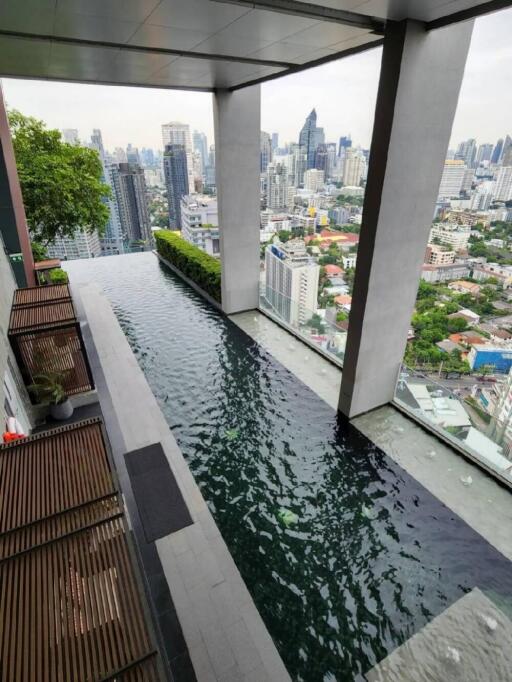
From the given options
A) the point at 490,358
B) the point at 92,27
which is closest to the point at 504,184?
the point at 490,358

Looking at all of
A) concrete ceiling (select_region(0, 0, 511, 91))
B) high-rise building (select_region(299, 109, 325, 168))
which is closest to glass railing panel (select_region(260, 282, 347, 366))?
concrete ceiling (select_region(0, 0, 511, 91))

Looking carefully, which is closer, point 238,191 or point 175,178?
A: point 238,191

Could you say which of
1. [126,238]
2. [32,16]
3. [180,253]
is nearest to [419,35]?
[32,16]

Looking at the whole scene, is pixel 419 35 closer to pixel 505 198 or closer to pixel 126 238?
pixel 505 198

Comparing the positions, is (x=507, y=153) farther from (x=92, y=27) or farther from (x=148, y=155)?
(x=148, y=155)

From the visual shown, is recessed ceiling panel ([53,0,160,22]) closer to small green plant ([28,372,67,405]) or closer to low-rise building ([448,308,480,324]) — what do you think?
small green plant ([28,372,67,405])

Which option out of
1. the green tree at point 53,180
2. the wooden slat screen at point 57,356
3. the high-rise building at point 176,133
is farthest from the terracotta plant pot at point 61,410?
the high-rise building at point 176,133
